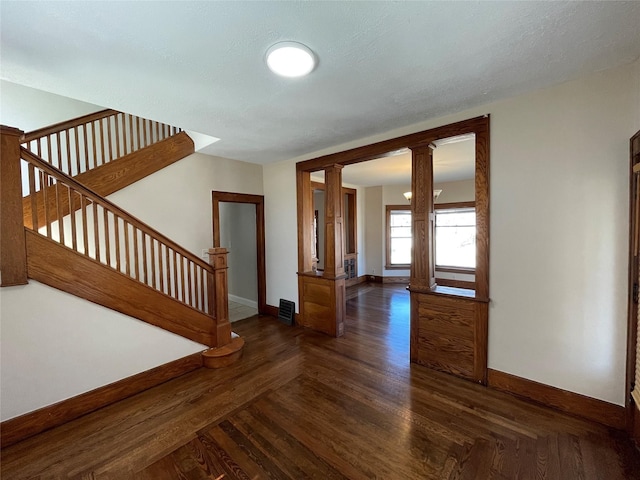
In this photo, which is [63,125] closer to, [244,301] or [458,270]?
[244,301]

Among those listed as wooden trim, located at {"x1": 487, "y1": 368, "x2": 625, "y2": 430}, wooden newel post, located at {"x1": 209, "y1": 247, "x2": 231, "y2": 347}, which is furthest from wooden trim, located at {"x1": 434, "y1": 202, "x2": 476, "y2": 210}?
wooden newel post, located at {"x1": 209, "y1": 247, "x2": 231, "y2": 347}

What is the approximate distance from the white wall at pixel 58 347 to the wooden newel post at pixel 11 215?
0.41ft

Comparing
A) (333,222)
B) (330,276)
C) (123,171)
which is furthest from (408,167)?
(123,171)

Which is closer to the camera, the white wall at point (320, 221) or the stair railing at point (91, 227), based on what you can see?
the stair railing at point (91, 227)

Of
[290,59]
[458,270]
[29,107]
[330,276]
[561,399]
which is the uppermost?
[29,107]

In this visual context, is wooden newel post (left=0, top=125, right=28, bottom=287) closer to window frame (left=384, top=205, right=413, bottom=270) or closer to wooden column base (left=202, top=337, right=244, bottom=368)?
wooden column base (left=202, top=337, right=244, bottom=368)

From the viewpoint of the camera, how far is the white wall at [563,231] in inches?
72.2

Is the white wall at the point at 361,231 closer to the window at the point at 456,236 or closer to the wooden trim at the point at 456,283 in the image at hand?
the window at the point at 456,236

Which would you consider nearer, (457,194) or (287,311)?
(287,311)

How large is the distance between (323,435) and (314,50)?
101 inches

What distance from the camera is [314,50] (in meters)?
1.55

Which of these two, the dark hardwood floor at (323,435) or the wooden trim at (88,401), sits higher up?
the wooden trim at (88,401)

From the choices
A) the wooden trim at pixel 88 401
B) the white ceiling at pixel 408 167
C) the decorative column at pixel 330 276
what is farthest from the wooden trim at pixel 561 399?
the wooden trim at pixel 88 401

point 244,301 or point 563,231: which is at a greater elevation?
point 563,231
